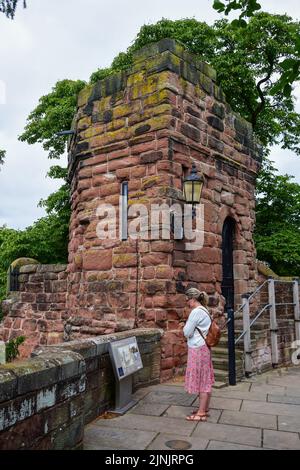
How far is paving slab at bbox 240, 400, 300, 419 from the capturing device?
4.93 metres

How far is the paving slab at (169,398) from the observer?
527 centimetres

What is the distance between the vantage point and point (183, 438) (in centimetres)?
404

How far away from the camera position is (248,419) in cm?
464

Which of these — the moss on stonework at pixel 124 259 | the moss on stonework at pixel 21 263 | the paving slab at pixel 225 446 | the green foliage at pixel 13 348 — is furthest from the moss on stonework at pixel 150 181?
the green foliage at pixel 13 348

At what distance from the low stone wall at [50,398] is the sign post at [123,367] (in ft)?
0.64

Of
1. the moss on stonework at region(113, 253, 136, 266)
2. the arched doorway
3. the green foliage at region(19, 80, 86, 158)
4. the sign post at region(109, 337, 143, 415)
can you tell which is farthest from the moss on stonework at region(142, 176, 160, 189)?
the green foliage at region(19, 80, 86, 158)

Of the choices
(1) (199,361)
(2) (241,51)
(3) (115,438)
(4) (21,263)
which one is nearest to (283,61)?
(1) (199,361)

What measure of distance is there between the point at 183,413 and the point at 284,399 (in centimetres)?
156

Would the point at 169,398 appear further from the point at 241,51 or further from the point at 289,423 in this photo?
the point at 241,51

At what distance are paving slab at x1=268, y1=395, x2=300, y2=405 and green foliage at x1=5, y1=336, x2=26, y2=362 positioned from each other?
6534mm

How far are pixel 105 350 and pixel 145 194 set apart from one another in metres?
2.92

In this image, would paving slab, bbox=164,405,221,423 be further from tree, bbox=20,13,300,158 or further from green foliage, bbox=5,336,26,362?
tree, bbox=20,13,300,158

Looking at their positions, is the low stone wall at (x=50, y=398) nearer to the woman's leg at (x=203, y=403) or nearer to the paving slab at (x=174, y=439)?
the paving slab at (x=174, y=439)
